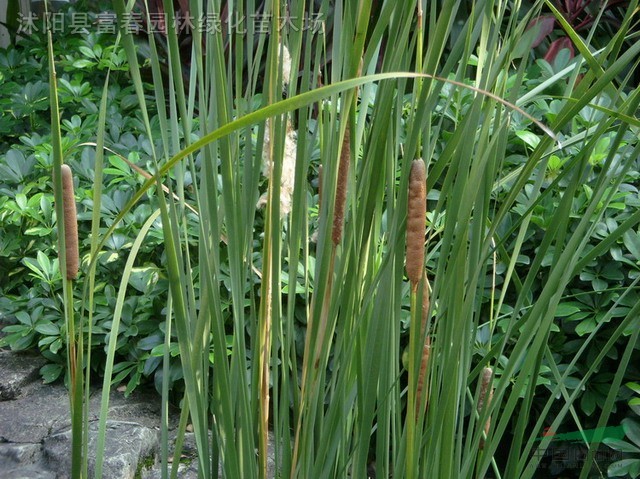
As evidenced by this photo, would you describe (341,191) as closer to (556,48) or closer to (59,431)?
(59,431)

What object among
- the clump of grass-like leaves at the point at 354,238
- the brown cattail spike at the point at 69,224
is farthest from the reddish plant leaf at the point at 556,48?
the brown cattail spike at the point at 69,224

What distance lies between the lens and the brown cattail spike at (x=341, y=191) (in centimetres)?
79

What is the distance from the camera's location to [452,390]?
795 millimetres

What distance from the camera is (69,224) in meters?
0.73

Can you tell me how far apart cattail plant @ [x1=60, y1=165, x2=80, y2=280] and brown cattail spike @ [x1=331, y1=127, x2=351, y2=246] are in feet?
0.81

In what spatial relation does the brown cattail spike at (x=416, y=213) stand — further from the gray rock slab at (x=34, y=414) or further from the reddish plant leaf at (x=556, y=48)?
the reddish plant leaf at (x=556, y=48)

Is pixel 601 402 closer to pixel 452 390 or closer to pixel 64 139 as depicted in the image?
pixel 452 390

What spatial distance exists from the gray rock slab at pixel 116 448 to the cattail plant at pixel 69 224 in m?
1.26

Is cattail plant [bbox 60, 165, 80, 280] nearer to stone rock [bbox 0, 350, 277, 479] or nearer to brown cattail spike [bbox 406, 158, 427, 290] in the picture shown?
brown cattail spike [bbox 406, 158, 427, 290]

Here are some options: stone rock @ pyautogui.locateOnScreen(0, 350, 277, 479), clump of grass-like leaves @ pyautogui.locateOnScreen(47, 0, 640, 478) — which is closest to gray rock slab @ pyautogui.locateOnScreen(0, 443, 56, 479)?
stone rock @ pyautogui.locateOnScreen(0, 350, 277, 479)

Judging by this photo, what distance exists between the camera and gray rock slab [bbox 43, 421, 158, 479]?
1.92 m

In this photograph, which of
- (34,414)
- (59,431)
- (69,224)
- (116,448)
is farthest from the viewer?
(34,414)

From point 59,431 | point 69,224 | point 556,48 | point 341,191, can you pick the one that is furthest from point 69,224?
point 556,48

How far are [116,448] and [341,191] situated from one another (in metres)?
1.40
